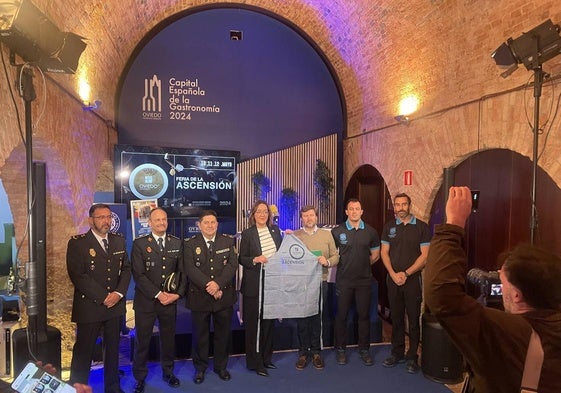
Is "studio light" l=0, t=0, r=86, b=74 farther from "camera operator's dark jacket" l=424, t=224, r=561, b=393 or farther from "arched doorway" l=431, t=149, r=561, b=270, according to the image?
"arched doorway" l=431, t=149, r=561, b=270

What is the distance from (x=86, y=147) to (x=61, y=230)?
1.19 meters

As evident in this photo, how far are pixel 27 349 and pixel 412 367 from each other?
147 inches

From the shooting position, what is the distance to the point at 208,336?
405cm

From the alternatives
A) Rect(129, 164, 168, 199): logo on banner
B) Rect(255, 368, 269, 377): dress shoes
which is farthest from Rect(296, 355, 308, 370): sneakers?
Rect(129, 164, 168, 199): logo on banner

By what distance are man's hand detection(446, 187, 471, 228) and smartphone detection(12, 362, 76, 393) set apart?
68.5 inches

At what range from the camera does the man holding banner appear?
14.4ft

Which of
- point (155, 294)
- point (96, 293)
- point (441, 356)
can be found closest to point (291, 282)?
point (155, 294)

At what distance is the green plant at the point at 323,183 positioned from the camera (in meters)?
7.99

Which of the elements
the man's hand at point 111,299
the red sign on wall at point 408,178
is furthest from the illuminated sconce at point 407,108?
the man's hand at point 111,299

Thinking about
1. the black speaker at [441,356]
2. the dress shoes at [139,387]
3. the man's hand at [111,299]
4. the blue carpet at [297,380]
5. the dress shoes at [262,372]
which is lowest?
the blue carpet at [297,380]

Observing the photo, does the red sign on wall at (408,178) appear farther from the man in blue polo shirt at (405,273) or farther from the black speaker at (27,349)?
the black speaker at (27,349)

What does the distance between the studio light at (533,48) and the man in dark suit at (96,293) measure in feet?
12.5

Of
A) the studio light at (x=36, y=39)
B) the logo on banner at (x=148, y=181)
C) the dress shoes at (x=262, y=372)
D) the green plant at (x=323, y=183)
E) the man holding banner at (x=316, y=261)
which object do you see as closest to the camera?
the studio light at (x=36, y=39)

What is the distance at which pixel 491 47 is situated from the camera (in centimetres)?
399
